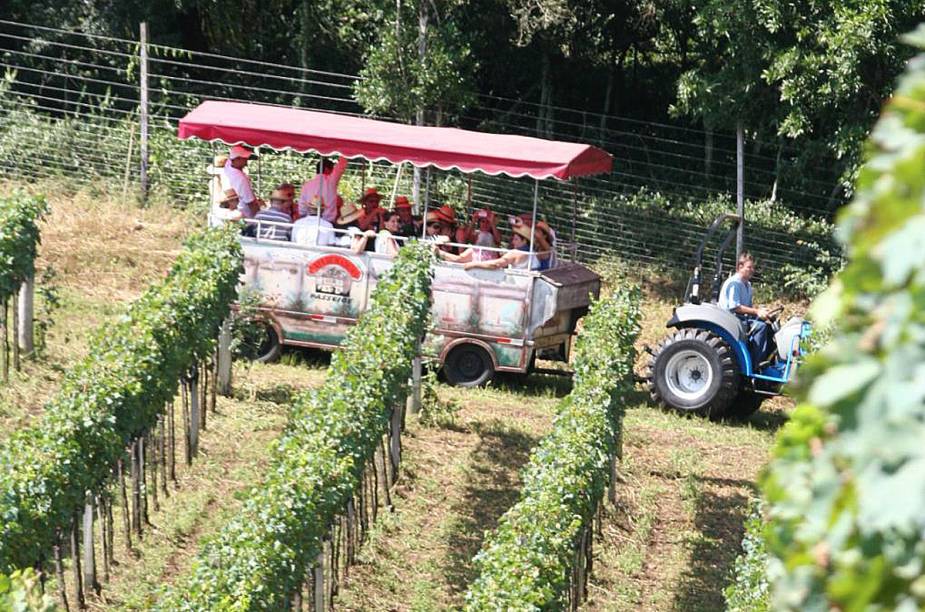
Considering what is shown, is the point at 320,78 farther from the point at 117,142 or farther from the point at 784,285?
the point at 784,285

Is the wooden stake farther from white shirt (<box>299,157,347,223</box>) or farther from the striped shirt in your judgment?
white shirt (<box>299,157,347,223</box>)

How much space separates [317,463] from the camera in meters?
8.76

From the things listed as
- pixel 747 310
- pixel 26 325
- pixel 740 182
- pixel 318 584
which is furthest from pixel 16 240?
pixel 740 182

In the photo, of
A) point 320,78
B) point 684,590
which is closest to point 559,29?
point 320,78

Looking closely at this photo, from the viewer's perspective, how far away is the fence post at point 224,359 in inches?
509

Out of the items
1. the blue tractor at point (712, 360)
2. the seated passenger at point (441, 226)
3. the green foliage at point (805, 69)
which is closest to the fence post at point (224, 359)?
the seated passenger at point (441, 226)

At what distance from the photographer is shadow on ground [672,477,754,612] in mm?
10039

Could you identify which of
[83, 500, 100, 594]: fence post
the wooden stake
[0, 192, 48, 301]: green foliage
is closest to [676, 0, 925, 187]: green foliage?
[0, 192, 48, 301]: green foliage

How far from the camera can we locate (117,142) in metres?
18.8

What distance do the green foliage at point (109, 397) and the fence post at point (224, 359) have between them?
831mm

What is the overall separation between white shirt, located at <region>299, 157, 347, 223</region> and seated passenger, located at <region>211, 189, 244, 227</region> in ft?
2.01

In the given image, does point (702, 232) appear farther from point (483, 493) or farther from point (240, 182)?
point (483, 493)

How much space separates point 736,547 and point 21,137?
11526mm

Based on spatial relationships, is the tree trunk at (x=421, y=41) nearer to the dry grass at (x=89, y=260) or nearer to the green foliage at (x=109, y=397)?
the dry grass at (x=89, y=260)
